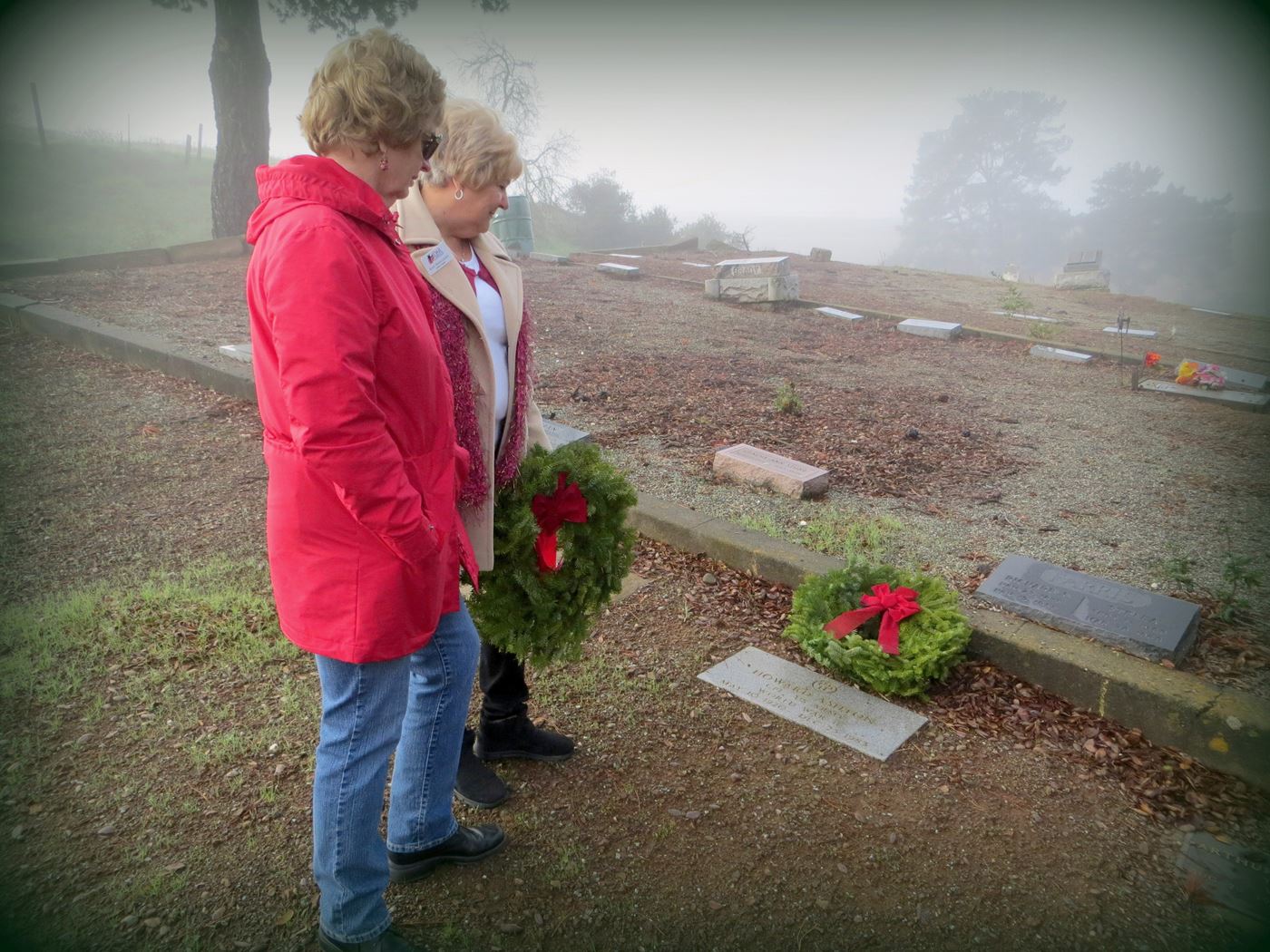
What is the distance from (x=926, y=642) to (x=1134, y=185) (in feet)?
145

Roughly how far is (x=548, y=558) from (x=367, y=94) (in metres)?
1.37

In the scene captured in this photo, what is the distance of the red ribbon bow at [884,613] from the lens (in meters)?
3.33

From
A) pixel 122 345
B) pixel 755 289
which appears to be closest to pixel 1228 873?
pixel 122 345

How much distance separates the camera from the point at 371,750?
185 centimetres

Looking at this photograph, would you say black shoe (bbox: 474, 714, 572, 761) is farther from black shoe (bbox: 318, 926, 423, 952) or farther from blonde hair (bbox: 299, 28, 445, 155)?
blonde hair (bbox: 299, 28, 445, 155)

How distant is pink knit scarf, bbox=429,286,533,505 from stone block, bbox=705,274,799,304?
1035cm

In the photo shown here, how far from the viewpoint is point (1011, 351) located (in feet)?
33.5

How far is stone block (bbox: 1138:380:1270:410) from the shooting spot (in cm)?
767

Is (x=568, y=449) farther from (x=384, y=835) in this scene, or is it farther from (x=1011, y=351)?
(x=1011, y=351)

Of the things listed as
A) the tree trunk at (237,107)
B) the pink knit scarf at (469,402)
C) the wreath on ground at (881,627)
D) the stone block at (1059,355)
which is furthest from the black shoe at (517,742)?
the tree trunk at (237,107)

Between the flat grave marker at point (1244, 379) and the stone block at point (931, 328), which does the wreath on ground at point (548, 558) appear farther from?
the stone block at point (931, 328)

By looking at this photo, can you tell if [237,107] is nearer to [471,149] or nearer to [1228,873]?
[471,149]

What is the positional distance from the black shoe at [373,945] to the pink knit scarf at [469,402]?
1110mm

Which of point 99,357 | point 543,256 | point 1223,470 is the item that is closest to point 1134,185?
point 543,256
